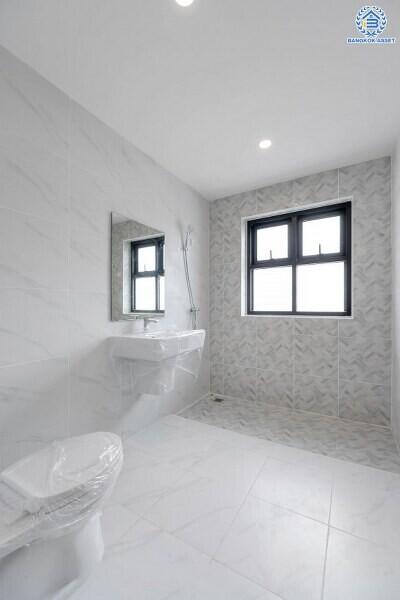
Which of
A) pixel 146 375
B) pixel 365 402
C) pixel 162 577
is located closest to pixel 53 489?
pixel 162 577

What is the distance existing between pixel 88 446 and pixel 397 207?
8.77 ft

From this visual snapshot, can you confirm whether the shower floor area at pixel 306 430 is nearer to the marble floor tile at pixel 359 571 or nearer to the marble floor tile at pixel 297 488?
the marble floor tile at pixel 297 488

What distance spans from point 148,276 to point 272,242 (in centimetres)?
158

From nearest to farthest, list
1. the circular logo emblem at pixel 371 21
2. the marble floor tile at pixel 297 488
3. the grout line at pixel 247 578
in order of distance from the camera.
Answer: the grout line at pixel 247 578 < the circular logo emblem at pixel 371 21 < the marble floor tile at pixel 297 488

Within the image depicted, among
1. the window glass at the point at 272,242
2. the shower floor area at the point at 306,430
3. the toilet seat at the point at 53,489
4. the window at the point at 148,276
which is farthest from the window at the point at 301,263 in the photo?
the toilet seat at the point at 53,489

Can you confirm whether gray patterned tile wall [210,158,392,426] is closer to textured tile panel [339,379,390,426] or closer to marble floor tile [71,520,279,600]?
textured tile panel [339,379,390,426]

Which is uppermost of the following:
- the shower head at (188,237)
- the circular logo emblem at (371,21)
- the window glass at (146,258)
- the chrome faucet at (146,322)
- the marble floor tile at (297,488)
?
the circular logo emblem at (371,21)

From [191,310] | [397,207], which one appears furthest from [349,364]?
[191,310]

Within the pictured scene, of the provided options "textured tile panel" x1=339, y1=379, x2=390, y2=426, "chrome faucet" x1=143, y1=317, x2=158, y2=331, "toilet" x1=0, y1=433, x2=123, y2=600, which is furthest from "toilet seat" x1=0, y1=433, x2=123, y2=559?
"textured tile panel" x1=339, y1=379, x2=390, y2=426

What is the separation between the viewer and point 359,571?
3.48 feet

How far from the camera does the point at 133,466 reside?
1.75 metres

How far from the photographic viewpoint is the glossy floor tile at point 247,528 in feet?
3.30

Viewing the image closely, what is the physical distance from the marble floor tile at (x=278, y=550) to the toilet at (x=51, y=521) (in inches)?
22.8

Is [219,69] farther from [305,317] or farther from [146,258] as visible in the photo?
[305,317]
